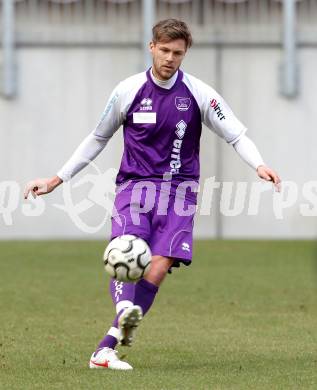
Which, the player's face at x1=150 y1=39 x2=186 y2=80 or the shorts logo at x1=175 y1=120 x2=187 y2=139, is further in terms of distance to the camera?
the shorts logo at x1=175 y1=120 x2=187 y2=139

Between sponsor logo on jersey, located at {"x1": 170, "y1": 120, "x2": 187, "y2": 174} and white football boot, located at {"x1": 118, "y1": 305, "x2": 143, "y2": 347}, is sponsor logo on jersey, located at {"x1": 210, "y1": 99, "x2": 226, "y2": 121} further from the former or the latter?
white football boot, located at {"x1": 118, "y1": 305, "x2": 143, "y2": 347}

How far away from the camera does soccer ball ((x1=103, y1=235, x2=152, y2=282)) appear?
694cm

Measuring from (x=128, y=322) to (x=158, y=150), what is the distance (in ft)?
3.60

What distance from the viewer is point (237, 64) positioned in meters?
19.9

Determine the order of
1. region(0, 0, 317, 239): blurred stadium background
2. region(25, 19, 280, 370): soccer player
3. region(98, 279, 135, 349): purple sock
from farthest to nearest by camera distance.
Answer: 1. region(0, 0, 317, 239): blurred stadium background
2. region(25, 19, 280, 370): soccer player
3. region(98, 279, 135, 349): purple sock

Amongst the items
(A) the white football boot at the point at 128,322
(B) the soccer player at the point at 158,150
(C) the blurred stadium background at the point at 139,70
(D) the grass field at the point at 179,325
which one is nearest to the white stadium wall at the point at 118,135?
(C) the blurred stadium background at the point at 139,70

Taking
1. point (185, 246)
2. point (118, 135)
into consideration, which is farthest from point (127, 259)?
point (118, 135)

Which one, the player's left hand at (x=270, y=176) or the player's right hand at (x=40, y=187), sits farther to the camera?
the player's right hand at (x=40, y=187)

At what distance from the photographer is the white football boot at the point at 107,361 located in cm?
718

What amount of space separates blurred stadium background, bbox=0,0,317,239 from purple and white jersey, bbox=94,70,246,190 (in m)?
12.0

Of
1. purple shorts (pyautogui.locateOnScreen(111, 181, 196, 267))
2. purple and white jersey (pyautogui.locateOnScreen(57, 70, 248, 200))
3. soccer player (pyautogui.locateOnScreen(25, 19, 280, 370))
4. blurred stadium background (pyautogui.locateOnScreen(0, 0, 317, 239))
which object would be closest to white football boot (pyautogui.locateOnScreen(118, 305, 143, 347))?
soccer player (pyautogui.locateOnScreen(25, 19, 280, 370))

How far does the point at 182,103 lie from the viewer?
7.41 meters

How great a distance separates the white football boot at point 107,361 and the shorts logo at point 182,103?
1.46 metres

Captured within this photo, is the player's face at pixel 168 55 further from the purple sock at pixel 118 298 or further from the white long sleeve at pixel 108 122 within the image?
the purple sock at pixel 118 298
